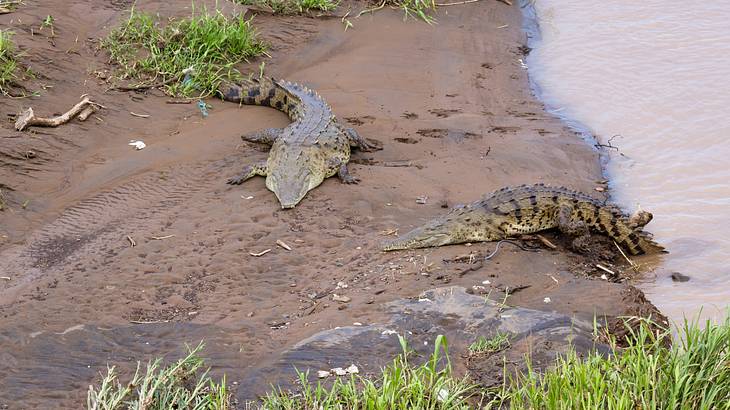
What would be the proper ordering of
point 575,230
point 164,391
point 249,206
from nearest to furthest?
point 164,391
point 575,230
point 249,206

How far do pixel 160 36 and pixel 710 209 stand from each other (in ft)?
18.6

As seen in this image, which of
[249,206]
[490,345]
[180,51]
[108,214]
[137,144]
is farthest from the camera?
[180,51]

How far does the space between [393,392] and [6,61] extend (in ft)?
19.6

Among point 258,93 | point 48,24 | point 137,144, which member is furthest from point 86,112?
point 258,93

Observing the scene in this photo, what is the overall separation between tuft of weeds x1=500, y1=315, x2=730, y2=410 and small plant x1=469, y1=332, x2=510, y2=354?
0.48 m

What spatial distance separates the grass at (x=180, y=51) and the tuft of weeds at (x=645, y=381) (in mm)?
5873

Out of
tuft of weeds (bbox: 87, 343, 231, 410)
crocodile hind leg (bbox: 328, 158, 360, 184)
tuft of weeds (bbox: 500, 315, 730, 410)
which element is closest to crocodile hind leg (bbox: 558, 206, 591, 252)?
crocodile hind leg (bbox: 328, 158, 360, 184)

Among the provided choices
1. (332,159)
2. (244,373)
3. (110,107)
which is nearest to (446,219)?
(332,159)

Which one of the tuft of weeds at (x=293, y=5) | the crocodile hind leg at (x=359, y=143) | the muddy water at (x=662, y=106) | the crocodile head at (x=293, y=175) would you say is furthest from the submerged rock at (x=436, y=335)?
the tuft of weeds at (x=293, y=5)

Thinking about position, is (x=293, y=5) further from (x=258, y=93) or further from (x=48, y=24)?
(x=48, y=24)

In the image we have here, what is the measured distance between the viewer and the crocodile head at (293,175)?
6871mm

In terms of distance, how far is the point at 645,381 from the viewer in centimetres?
362

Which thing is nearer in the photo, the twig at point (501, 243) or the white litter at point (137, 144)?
the twig at point (501, 243)

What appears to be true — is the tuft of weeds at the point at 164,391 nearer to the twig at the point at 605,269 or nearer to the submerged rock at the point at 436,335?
the submerged rock at the point at 436,335
